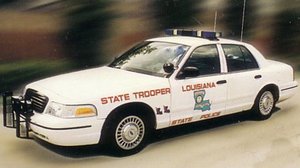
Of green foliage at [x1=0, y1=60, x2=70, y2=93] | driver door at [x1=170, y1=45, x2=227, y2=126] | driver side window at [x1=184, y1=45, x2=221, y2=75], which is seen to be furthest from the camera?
green foliage at [x1=0, y1=60, x2=70, y2=93]

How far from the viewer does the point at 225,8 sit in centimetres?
1353

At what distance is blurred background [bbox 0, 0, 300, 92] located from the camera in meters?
10.1

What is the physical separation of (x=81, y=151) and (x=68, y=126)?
30.5 inches

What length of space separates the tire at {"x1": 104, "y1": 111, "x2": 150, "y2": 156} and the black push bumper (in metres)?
0.99

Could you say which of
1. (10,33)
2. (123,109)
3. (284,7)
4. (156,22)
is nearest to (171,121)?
(123,109)

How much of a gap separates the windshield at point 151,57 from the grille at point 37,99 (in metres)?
1.42

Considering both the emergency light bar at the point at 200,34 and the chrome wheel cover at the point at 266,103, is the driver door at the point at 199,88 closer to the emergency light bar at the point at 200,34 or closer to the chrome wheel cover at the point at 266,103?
the emergency light bar at the point at 200,34

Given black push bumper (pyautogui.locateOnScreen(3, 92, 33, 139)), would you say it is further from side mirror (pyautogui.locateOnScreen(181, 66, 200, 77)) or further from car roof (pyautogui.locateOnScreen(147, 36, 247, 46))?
car roof (pyautogui.locateOnScreen(147, 36, 247, 46))

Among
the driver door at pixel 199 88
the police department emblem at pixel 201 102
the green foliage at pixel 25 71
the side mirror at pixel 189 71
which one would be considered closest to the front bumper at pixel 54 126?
the driver door at pixel 199 88

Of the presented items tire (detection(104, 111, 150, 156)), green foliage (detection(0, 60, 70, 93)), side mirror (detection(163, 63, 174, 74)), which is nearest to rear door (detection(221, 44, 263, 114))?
side mirror (detection(163, 63, 174, 74))

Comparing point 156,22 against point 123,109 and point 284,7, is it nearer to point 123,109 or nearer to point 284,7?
point 284,7

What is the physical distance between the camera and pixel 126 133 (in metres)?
5.60

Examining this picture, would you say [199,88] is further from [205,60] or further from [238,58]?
[238,58]

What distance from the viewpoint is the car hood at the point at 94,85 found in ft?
17.6
